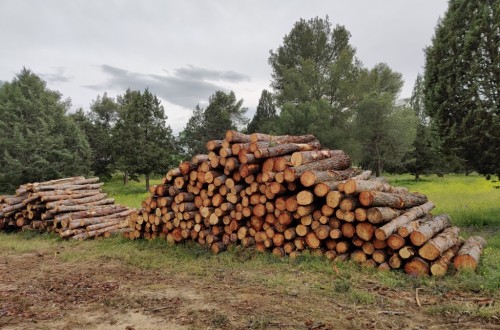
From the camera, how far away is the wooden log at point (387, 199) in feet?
23.5

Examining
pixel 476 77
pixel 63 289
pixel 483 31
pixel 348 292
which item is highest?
pixel 483 31

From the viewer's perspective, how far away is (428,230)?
7.07 m

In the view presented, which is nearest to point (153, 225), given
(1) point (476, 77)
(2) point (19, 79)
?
(1) point (476, 77)

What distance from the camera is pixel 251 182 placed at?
8602 mm

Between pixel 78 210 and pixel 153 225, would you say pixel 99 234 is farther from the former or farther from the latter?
pixel 153 225

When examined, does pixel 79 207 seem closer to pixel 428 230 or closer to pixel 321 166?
pixel 321 166

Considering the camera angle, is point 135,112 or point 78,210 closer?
point 78,210

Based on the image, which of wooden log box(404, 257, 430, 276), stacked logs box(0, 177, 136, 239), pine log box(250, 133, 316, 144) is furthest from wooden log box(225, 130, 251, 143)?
stacked logs box(0, 177, 136, 239)

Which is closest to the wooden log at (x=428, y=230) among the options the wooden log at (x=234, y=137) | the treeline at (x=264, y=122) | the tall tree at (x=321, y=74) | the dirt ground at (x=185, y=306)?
the dirt ground at (x=185, y=306)

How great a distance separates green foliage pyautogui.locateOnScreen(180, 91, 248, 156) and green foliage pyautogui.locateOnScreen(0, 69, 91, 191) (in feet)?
31.0

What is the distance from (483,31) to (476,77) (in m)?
1.36

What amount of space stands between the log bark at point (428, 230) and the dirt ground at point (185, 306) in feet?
3.96

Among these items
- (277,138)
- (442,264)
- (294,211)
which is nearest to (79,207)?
(277,138)

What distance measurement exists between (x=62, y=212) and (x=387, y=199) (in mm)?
10234
